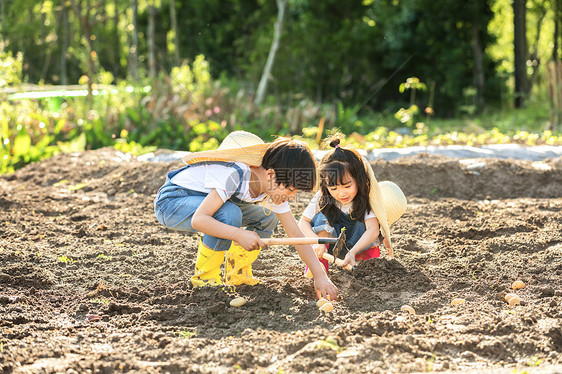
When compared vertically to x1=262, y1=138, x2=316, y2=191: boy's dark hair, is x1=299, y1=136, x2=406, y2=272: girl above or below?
below

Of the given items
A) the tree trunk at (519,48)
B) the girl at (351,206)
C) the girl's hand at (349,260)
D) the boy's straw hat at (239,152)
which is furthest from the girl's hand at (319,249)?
the tree trunk at (519,48)

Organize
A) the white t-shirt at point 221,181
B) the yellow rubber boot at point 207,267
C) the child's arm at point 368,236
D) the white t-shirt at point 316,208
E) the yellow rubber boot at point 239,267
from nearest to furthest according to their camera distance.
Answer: the white t-shirt at point 221,181 → the yellow rubber boot at point 207,267 → the yellow rubber boot at point 239,267 → the child's arm at point 368,236 → the white t-shirt at point 316,208

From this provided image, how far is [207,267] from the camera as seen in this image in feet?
9.90

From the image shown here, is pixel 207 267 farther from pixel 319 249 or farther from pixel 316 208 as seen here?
pixel 316 208

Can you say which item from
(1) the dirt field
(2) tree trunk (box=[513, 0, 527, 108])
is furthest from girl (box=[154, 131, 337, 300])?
(2) tree trunk (box=[513, 0, 527, 108])

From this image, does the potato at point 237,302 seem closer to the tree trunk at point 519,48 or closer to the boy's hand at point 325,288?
the boy's hand at point 325,288

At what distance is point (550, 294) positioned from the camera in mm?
2811

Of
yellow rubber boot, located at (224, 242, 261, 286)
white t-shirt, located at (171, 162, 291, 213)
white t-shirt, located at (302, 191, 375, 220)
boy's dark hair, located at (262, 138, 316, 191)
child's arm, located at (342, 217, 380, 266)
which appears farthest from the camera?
white t-shirt, located at (302, 191, 375, 220)

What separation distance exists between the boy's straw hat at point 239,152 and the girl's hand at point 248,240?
0.36 m

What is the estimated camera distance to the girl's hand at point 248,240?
2.66 metres

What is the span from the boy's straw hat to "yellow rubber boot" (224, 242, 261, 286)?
49 cm

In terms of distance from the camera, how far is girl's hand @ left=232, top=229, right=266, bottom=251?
2.66 metres

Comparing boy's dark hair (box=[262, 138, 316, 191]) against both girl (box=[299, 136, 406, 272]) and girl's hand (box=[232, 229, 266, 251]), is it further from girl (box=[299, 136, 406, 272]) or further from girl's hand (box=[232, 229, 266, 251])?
girl (box=[299, 136, 406, 272])

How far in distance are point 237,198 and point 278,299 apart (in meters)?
0.55
